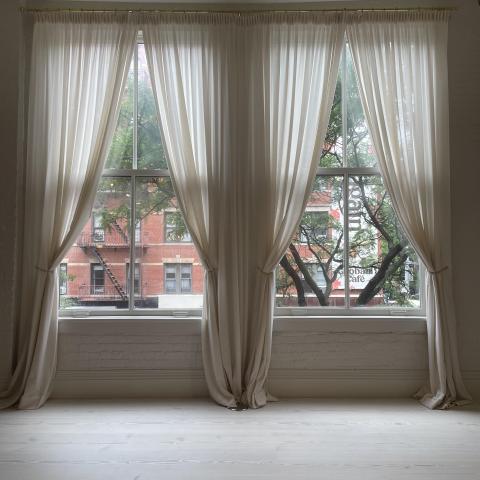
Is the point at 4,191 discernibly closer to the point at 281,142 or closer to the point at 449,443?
the point at 281,142

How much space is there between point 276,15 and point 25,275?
3027 mm

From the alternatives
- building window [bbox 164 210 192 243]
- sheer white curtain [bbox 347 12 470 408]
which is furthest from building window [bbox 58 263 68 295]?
sheer white curtain [bbox 347 12 470 408]

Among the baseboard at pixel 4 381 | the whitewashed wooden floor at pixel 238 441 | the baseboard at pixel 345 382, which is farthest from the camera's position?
the baseboard at pixel 345 382

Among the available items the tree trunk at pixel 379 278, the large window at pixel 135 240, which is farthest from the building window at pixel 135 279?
the tree trunk at pixel 379 278

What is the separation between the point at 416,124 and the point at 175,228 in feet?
7.27

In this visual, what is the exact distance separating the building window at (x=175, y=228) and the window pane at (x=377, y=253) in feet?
4.74

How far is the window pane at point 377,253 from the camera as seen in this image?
4422 mm

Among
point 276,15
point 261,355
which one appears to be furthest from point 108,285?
point 276,15

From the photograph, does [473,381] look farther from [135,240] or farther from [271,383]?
[135,240]

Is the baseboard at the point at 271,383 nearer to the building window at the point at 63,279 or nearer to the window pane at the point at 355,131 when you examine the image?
the building window at the point at 63,279

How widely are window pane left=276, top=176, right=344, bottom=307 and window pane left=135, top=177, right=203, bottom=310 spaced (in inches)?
30.6

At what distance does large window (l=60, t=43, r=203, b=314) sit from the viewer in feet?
14.5

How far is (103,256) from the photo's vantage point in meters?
4.42

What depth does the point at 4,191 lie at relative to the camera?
422 cm
